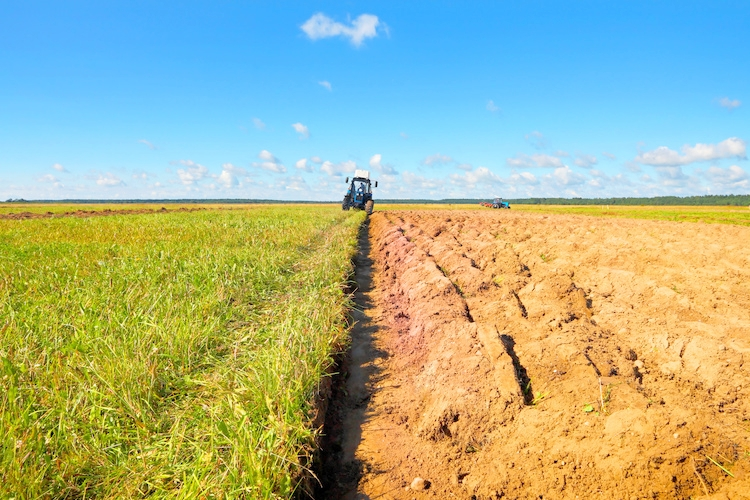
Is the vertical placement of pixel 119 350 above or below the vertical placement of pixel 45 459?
above

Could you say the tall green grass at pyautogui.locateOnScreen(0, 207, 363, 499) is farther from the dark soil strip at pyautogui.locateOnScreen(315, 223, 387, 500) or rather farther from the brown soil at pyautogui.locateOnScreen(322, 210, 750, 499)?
the brown soil at pyautogui.locateOnScreen(322, 210, 750, 499)

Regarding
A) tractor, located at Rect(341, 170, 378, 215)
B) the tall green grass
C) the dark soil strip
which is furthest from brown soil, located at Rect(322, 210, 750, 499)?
tractor, located at Rect(341, 170, 378, 215)

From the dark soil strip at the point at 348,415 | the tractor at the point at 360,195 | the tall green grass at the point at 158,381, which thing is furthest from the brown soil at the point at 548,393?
the tractor at the point at 360,195

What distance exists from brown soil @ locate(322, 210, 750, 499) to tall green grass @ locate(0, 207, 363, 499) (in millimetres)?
632

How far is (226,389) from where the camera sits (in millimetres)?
3250

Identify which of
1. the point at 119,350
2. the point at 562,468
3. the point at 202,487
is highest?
the point at 119,350

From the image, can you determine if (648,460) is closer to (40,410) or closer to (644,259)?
(40,410)

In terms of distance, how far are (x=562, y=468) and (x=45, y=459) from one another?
308cm

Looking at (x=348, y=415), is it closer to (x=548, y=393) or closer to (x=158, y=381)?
(x=158, y=381)

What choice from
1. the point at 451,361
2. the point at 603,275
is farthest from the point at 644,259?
the point at 451,361

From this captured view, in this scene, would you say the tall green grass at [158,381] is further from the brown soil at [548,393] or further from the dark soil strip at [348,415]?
the brown soil at [548,393]

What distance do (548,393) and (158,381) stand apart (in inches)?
125

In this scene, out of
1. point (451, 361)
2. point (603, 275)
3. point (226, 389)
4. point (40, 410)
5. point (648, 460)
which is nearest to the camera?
point (648, 460)

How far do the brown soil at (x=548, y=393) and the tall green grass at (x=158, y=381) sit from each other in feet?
2.07
